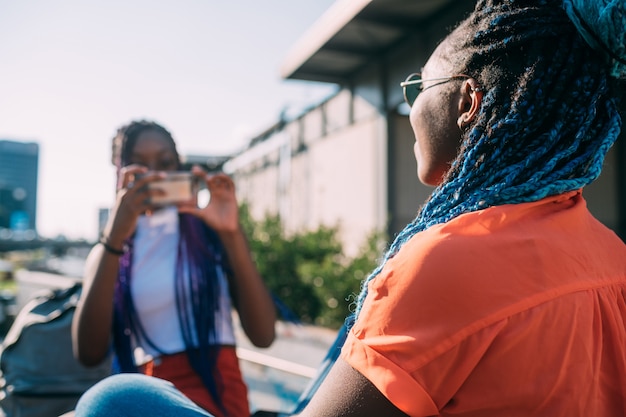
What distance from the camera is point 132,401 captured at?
115 centimetres

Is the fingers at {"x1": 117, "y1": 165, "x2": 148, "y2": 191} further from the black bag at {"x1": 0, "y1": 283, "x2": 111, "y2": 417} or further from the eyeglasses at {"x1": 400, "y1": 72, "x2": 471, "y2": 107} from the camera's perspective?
the eyeglasses at {"x1": 400, "y1": 72, "x2": 471, "y2": 107}

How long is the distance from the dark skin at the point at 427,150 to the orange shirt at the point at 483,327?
0.10 ft

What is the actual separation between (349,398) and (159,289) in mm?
1329

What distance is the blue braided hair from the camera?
973mm

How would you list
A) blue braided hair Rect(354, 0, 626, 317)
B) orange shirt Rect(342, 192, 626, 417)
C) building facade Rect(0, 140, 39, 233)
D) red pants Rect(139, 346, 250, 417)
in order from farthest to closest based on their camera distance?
building facade Rect(0, 140, 39, 233)
red pants Rect(139, 346, 250, 417)
blue braided hair Rect(354, 0, 626, 317)
orange shirt Rect(342, 192, 626, 417)

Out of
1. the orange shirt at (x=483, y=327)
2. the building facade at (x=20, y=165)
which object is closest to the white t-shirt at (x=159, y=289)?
the orange shirt at (x=483, y=327)

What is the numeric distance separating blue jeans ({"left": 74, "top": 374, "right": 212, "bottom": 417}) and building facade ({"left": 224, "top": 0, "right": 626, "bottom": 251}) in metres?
6.49

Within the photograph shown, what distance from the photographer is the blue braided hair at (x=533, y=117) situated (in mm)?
973

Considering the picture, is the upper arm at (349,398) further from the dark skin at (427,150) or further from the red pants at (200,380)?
the red pants at (200,380)

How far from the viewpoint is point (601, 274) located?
37.6 inches

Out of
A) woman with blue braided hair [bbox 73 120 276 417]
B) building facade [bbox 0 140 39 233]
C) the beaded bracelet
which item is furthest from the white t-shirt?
building facade [bbox 0 140 39 233]

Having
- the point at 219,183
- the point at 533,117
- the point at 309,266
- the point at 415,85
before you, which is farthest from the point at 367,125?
the point at 533,117

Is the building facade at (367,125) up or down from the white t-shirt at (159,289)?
up

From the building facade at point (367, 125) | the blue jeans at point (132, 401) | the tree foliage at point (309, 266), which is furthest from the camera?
the building facade at point (367, 125)
